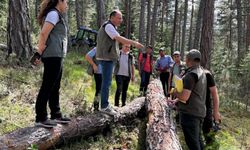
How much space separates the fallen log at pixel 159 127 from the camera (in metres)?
5.91

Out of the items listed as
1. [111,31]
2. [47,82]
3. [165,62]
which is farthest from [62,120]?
[165,62]

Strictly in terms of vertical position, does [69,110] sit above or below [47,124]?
below

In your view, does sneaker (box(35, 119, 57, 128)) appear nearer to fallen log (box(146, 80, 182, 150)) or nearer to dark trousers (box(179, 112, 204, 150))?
fallen log (box(146, 80, 182, 150))

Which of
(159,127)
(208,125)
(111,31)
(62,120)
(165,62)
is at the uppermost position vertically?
(111,31)

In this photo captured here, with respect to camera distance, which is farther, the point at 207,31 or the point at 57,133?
the point at 207,31

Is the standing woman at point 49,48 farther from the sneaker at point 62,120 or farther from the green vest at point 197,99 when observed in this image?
the green vest at point 197,99

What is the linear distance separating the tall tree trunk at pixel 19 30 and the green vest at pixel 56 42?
5.91 m

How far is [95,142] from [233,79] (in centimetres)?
2237

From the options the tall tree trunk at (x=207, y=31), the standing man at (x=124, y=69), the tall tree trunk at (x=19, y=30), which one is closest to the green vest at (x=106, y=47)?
the standing man at (x=124, y=69)

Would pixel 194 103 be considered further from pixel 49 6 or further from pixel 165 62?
pixel 165 62

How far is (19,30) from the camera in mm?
11242

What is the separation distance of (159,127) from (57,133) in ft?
6.25

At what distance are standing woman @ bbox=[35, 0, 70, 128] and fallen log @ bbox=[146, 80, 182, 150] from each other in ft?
5.50

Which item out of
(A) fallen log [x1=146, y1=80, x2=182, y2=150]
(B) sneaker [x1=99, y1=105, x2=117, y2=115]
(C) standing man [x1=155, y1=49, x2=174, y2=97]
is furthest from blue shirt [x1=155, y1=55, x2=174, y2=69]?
(B) sneaker [x1=99, y1=105, x2=117, y2=115]
